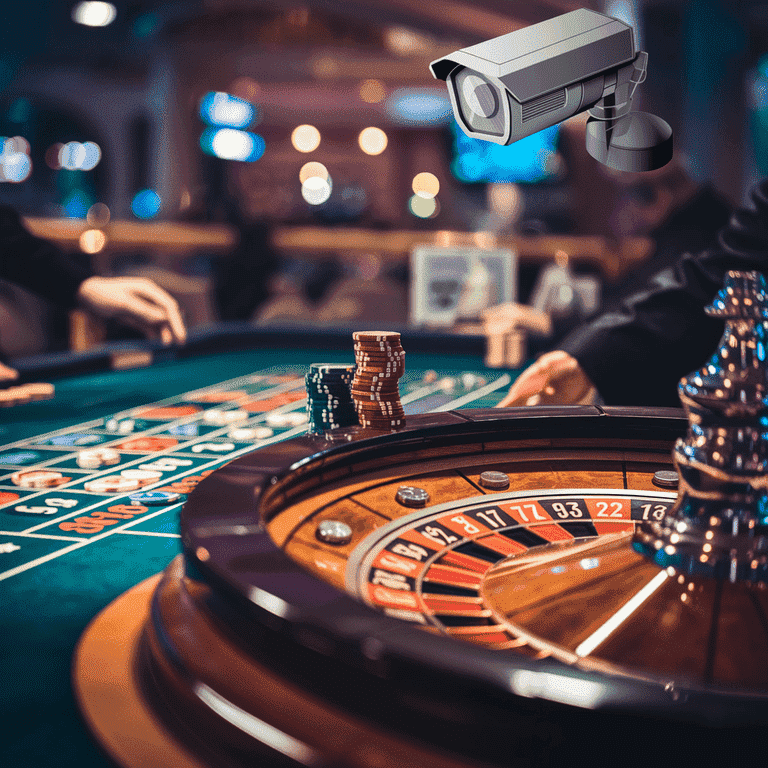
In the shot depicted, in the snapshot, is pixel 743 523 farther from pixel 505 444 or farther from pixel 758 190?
pixel 758 190

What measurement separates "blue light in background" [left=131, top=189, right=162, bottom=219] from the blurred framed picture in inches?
551

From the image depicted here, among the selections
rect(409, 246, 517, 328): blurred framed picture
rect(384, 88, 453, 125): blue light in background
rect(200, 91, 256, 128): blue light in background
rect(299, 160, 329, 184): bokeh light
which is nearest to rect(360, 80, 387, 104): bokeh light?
rect(384, 88, 453, 125): blue light in background

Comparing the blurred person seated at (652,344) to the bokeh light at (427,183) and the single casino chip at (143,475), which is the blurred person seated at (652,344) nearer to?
the single casino chip at (143,475)

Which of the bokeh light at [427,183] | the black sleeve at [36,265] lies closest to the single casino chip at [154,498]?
the black sleeve at [36,265]

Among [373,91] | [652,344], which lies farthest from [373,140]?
[652,344]

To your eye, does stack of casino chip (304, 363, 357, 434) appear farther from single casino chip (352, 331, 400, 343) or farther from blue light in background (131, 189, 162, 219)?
blue light in background (131, 189, 162, 219)

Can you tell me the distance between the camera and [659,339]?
2.60 metres

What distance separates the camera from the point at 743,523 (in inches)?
40.0

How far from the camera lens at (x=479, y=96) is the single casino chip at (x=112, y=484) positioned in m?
1.07

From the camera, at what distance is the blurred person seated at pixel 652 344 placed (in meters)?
2.52

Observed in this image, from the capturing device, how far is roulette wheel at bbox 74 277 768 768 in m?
0.65

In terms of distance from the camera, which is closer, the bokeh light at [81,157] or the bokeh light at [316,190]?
the bokeh light at [316,190]

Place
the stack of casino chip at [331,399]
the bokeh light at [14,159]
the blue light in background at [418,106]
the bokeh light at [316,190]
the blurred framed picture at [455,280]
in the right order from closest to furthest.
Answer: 1. the stack of casino chip at [331,399]
2. the blurred framed picture at [455,280]
3. the blue light in background at [418,106]
4. the bokeh light at [316,190]
5. the bokeh light at [14,159]

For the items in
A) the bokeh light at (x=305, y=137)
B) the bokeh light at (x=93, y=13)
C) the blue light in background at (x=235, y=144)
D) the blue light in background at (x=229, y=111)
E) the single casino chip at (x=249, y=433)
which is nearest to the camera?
the single casino chip at (x=249, y=433)
